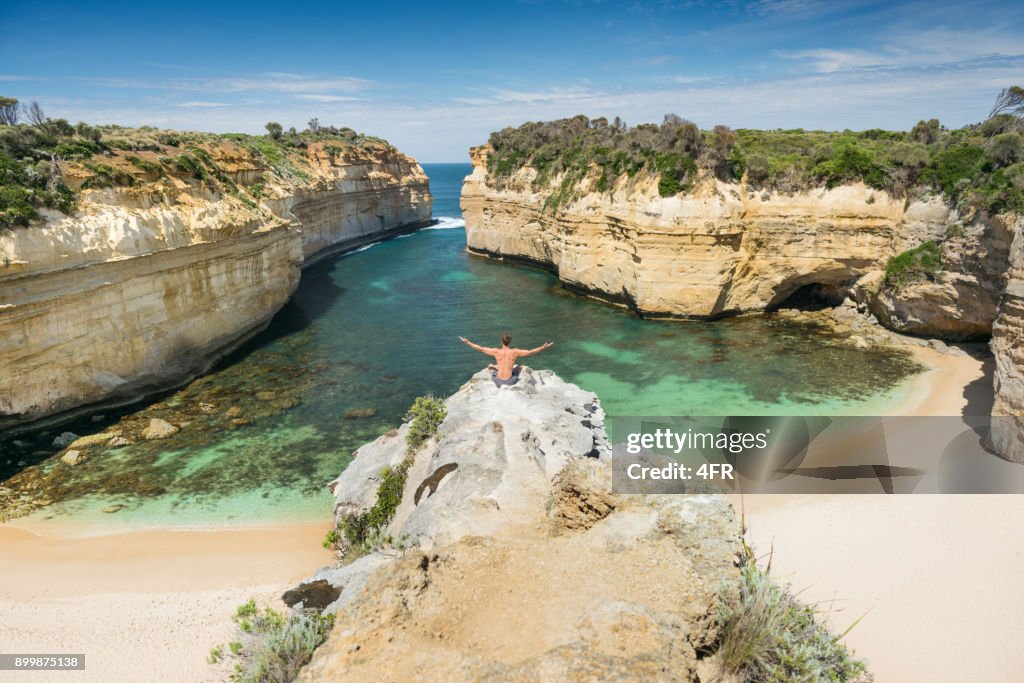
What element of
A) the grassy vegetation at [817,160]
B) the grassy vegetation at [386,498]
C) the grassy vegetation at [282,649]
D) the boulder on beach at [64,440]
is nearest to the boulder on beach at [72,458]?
the boulder on beach at [64,440]

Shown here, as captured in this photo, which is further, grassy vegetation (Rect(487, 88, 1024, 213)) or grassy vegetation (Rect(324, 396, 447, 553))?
grassy vegetation (Rect(487, 88, 1024, 213))

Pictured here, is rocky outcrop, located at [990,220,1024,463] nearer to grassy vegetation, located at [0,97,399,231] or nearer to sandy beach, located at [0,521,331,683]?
sandy beach, located at [0,521,331,683]

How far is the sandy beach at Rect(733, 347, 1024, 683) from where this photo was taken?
7340 mm

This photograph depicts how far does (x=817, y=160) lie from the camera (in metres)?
24.6

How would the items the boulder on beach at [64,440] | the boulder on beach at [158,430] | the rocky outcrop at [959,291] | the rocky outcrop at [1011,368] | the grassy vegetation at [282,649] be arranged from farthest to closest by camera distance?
the rocky outcrop at [959,291] < the boulder on beach at [158,430] < the boulder on beach at [64,440] < the rocky outcrop at [1011,368] < the grassy vegetation at [282,649]

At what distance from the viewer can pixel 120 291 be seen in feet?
55.4

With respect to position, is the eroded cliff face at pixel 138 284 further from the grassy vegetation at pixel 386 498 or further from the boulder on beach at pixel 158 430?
the grassy vegetation at pixel 386 498

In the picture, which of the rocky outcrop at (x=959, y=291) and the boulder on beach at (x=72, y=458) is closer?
the boulder on beach at (x=72, y=458)

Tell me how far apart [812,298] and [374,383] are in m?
20.8

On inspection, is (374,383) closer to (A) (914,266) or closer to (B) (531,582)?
(B) (531,582)

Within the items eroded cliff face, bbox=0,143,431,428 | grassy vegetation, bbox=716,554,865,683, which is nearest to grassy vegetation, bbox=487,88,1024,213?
eroded cliff face, bbox=0,143,431,428

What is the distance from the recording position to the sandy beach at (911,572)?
7340 mm

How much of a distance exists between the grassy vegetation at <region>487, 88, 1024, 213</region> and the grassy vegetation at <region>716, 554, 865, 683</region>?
1705cm

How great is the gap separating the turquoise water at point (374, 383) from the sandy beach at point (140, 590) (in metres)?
0.82
